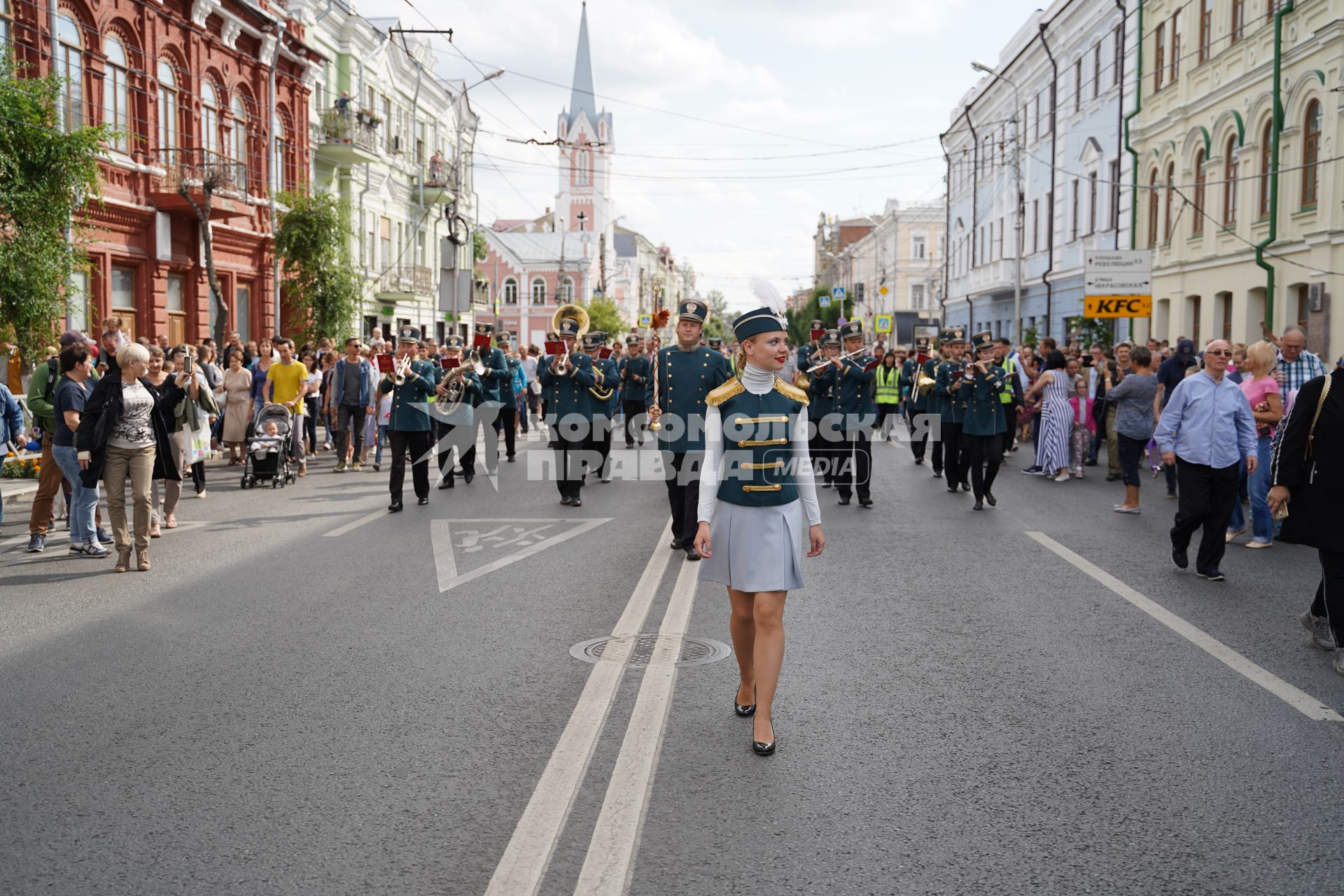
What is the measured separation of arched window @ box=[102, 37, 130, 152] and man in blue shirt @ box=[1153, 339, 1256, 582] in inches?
852

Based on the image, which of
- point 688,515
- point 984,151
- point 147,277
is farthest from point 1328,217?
point 984,151

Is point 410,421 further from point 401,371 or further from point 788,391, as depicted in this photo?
point 788,391

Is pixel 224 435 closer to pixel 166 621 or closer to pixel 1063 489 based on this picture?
pixel 166 621

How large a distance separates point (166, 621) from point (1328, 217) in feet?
70.1

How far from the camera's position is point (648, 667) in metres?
6.28

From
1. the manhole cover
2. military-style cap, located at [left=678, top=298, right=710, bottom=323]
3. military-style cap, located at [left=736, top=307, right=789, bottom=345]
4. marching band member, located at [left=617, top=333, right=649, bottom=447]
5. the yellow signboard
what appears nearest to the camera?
military-style cap, located at [left=736, top=307, right=789, bottom=345]

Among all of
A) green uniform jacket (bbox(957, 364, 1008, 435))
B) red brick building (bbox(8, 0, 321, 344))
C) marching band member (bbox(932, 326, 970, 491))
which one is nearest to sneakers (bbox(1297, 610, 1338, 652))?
green uniform jacket (bbox(957, 364, 1008, 435))

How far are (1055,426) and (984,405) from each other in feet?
11.5

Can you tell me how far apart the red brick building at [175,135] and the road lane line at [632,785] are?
17.6 meters

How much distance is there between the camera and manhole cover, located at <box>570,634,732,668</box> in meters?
6.45

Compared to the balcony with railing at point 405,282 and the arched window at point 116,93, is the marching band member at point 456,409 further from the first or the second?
the balcony with railing at point 405,282

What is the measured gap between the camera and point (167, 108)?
26766mm

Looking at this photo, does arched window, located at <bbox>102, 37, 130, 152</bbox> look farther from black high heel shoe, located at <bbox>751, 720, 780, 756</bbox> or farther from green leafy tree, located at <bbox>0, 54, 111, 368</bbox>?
black high heel shoe, located at <bbox>751, 720, 780, 756</bbox>

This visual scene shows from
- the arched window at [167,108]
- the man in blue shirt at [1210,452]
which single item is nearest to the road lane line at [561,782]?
the man in blue shirt at [1210,452]
